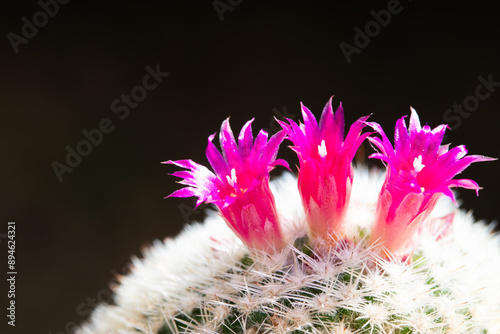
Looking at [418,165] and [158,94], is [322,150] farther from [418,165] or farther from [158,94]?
[158,94]

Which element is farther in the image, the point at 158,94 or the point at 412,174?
the point at 158,94

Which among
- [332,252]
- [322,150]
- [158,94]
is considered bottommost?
[332,252]

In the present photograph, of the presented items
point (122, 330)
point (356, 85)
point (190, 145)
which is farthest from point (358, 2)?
point (122, 330)

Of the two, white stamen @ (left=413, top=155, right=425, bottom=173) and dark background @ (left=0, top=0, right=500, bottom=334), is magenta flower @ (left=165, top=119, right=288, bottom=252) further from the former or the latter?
dark background @ (left=0, top=0, right=500, bottom=334)

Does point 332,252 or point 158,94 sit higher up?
point 158,94

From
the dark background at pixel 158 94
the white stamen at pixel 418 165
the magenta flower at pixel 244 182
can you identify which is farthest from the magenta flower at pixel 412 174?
the dark background at pixel 158 94

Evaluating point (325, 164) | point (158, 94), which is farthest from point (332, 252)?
point (158, 94)

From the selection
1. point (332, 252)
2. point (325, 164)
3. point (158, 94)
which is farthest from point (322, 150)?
point (158, 94)

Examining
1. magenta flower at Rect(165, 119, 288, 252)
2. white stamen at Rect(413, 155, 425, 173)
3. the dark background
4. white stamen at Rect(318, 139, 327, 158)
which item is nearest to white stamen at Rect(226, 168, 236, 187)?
magenta flower at Rect(165, 119, 288, 252)
